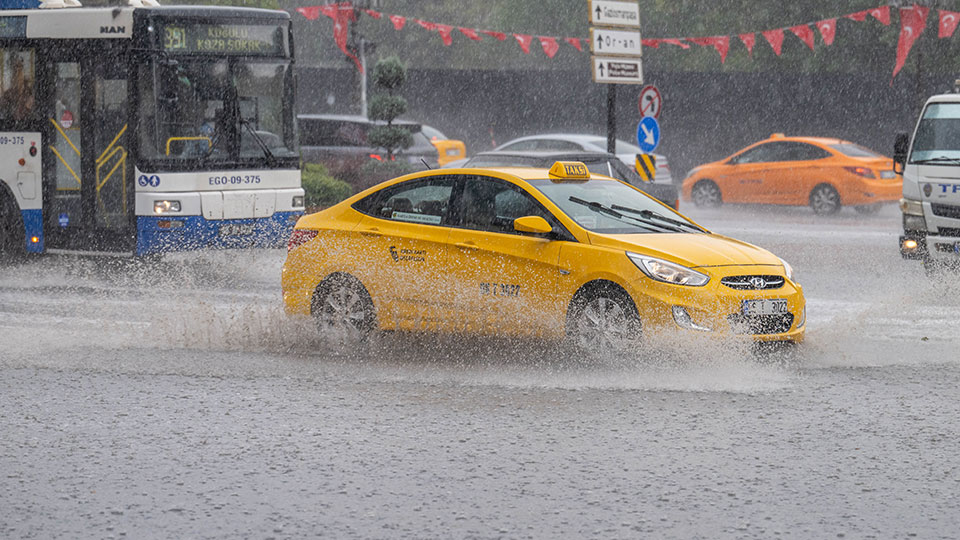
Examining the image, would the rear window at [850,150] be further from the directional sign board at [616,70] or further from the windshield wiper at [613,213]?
the windshield wiper at [613,213]

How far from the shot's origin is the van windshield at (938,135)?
47.7 feet

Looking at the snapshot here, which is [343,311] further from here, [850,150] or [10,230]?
[850,150]

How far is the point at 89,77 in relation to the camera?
15195 millimetres

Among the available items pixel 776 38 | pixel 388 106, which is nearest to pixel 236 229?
pixel 388 106

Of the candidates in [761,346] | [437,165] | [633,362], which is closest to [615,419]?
[633,362]

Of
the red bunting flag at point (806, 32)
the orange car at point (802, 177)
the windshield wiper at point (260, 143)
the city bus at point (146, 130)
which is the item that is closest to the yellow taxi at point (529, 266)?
the city bus at point (146, 130)

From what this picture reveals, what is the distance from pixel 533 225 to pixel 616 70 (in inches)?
454

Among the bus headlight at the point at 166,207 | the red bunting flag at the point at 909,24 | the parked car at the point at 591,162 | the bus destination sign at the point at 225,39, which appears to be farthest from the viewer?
the red bunting flag at the point at 909,24

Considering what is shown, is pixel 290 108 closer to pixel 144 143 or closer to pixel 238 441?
pixel 144 143

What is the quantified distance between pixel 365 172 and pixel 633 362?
16616 millimetres

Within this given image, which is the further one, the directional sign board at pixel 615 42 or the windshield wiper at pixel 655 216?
the directional sign board at pixel 615 42

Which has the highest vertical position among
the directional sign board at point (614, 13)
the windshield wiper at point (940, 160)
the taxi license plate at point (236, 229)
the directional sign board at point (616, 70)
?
the directional sign board at point (614, 13)

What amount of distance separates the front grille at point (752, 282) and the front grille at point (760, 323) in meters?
0.21

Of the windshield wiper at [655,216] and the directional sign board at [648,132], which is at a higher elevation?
the directional sign board at [648,132]
